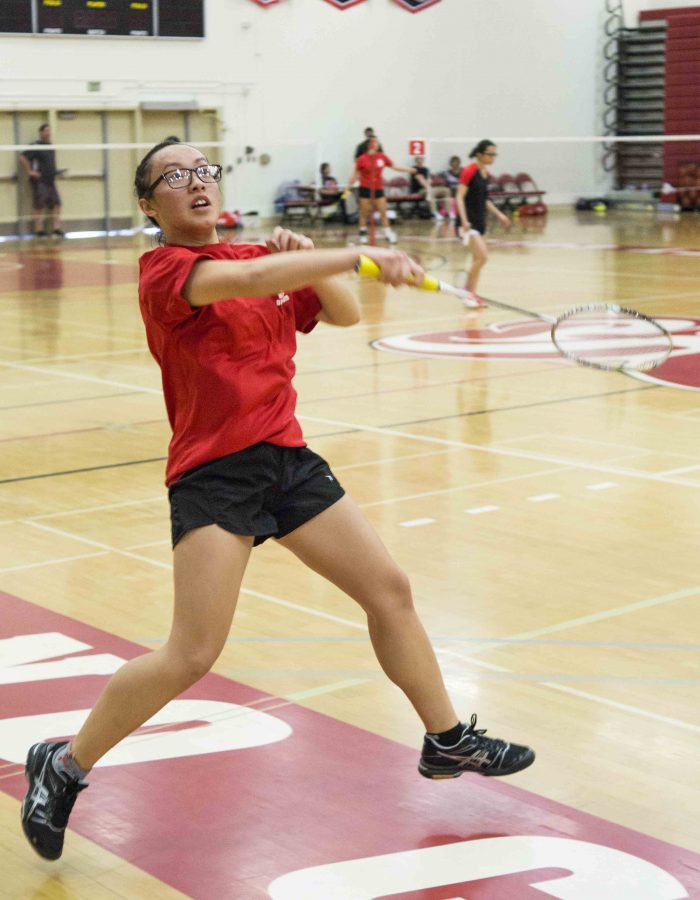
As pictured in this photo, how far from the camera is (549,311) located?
52.9 ft

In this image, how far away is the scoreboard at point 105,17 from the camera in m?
28.3

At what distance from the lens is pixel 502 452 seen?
30.7ft

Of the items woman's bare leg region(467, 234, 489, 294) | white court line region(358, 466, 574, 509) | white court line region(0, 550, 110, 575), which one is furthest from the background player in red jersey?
white court line region(0, 550, 110, 575)

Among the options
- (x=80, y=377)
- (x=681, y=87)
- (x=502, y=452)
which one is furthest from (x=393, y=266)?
(x=681, y=87)

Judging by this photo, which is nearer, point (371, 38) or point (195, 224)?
point (195, 224)

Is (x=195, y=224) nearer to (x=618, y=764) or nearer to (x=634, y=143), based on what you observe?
(x=618, y=764)

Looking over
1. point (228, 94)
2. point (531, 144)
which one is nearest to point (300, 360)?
point (228, 94)

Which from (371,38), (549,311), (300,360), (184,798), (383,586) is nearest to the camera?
(383,586)

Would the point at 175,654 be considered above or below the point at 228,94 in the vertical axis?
below

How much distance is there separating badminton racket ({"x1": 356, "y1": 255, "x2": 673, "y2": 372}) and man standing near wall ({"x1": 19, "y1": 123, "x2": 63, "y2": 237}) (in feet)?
52.5

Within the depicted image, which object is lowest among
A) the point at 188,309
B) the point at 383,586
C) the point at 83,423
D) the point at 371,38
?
the point at 83,423

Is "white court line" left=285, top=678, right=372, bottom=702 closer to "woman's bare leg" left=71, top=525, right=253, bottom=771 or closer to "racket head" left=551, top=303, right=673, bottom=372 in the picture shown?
"woman's bare leg" left=71, top=525, right=253, bottom=771

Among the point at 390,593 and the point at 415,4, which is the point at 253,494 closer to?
the point at 390,593

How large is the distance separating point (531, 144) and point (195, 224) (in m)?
35.4
